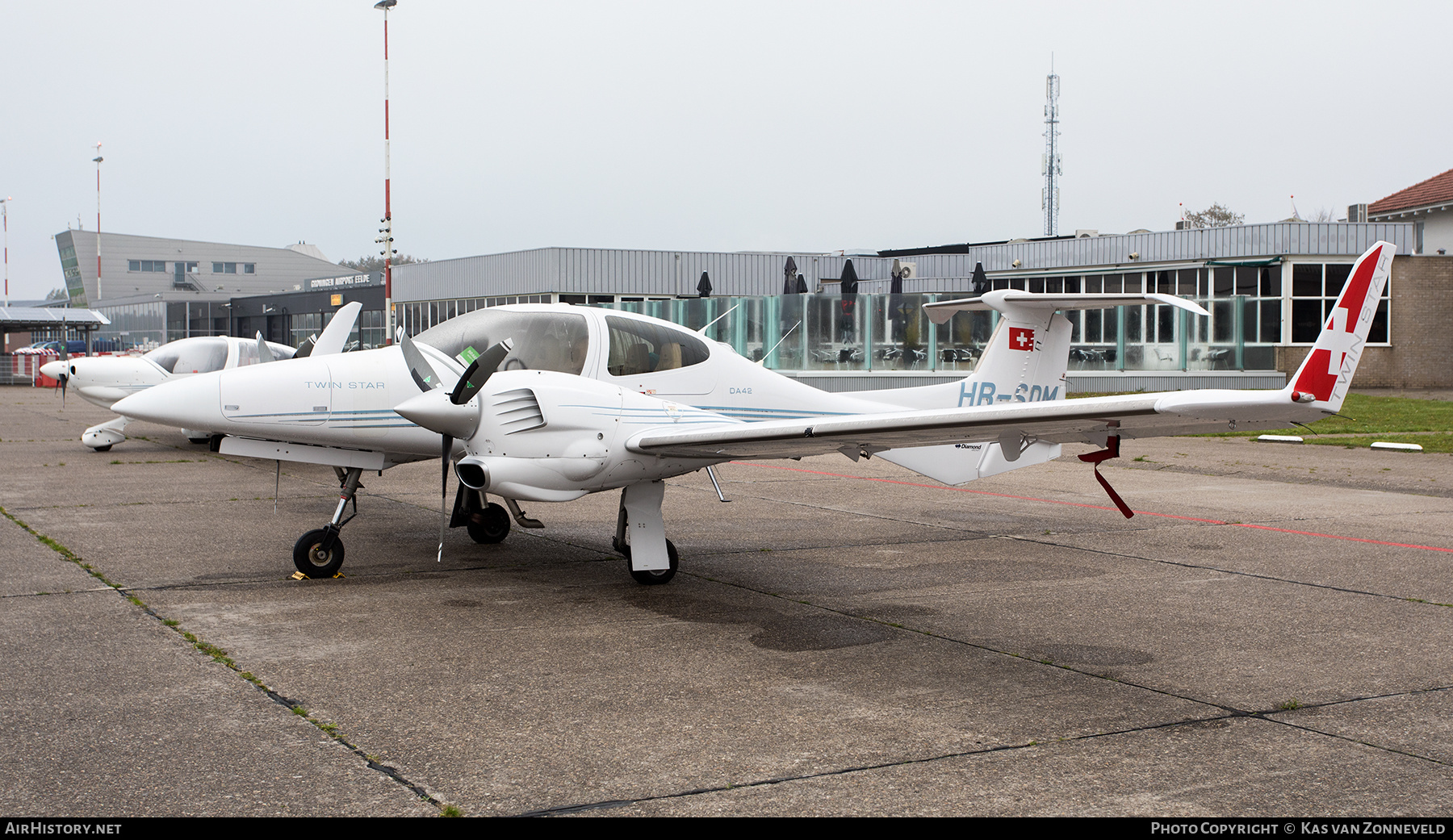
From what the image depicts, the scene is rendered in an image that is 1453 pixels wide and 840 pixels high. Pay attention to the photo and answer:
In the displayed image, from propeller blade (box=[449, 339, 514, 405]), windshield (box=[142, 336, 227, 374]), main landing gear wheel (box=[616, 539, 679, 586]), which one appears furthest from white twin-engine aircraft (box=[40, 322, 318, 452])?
main landing gear wheel (box=[616, 539, 679, 586])

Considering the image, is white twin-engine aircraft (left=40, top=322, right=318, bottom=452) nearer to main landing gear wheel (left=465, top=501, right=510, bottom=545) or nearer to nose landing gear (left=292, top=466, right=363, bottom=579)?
main landing gear wheel (left=465, top=501, right=510, bottom=545)

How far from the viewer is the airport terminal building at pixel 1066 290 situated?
29.2 m

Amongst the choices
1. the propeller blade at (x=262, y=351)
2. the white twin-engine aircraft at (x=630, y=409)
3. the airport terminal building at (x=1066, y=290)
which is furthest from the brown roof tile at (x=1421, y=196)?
the propeller blade at (x=262, y=351)

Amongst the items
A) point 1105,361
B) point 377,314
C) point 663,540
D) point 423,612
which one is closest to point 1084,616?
point 663,540

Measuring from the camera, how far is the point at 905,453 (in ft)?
32.7

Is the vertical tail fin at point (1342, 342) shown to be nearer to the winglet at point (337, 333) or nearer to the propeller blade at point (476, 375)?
the propeller blade at point (476, 375)

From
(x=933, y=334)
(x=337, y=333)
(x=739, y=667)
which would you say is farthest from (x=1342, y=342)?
(x=933, y=334)

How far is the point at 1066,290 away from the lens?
37.9 m

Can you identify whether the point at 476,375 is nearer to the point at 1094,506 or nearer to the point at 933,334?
the point at 1094,506

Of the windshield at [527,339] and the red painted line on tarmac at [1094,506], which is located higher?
the windshield at [527,339]

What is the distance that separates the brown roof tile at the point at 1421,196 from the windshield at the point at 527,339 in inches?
1427

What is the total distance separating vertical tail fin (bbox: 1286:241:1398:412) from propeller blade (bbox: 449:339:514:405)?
471 cm

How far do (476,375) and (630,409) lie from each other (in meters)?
1.03
